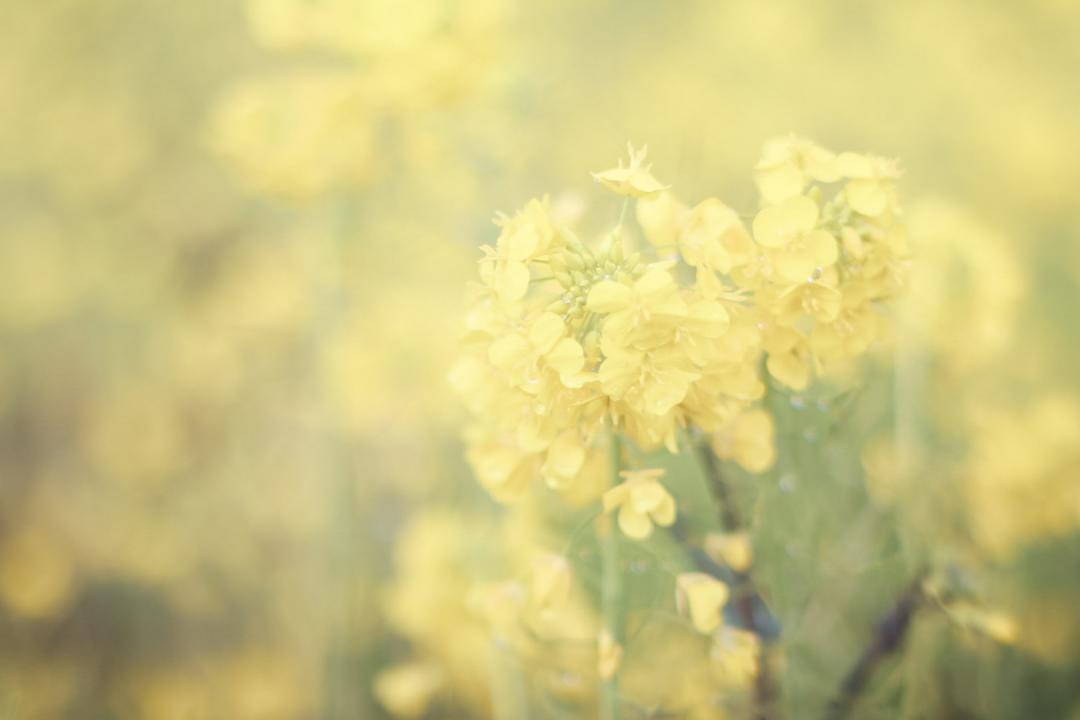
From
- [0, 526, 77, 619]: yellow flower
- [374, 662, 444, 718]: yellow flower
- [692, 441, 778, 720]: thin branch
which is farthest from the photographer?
[0, 526, 77, 619]: yellow flower

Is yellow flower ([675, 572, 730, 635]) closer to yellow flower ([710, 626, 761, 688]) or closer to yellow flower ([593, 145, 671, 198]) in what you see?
yellow flower ([710, 626, 761, 688])

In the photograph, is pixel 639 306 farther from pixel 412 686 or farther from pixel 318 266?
pixel 318 266

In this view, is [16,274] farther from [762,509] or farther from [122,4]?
→ [762,509]

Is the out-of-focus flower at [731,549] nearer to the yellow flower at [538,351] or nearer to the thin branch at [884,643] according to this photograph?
the thin branch at [884,643]

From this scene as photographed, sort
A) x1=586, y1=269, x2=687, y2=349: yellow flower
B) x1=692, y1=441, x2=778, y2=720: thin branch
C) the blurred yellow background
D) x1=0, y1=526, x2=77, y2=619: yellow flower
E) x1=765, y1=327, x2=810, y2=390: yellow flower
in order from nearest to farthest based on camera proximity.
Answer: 1. x1=586, y1=269, x2=687, y2=349: yellow flower
2. x1=765, y1=327, x2=810, y2=390: yellow flower
3. x1=692, y1=441, x2=778, y2=720: thin branch
4. the blurred yellow background
5. x1=0, y1=526, x2=77, y2=619: yellow flower

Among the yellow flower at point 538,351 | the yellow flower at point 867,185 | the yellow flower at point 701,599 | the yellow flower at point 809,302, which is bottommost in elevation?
the yellow flower at point 701,599

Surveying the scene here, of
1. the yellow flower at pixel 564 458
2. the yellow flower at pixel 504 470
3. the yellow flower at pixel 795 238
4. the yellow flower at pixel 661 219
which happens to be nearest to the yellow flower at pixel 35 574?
the yellow flower at pixel 504 470

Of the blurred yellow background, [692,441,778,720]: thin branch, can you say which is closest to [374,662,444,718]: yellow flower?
the blurred yellow background

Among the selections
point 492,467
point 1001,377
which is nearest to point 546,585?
point 492,467
